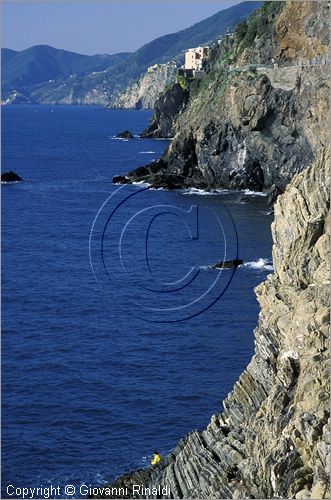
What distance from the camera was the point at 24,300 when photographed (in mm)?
59688

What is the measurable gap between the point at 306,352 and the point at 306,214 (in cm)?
482

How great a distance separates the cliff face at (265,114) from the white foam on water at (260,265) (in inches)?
812

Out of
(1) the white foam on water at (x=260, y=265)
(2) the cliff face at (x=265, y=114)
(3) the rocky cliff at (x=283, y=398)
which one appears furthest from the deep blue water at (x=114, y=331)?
(3) the rocky cliff at (x=283, y=398)

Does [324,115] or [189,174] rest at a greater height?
[324,115]

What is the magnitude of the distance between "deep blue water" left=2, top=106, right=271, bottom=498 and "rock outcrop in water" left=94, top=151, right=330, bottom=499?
7.48 metres

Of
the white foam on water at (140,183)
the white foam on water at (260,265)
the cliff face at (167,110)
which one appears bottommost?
the white foam on water at (260,265)

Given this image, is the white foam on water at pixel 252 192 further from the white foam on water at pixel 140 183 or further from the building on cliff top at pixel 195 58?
the building on cliff top at pixel 195 58

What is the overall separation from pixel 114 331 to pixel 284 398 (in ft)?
93.1

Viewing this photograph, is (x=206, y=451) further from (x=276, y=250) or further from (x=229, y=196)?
(x=229, y=196)

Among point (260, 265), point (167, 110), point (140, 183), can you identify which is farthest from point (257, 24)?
point (260, 265)

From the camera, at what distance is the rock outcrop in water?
2247 cm

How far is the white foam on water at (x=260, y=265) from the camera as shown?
63.9 meters

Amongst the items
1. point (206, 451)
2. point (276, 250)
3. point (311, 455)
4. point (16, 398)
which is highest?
point (276, 250)

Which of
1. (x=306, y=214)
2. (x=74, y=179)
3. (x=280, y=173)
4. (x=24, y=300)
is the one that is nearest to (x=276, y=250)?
(x=306, y=214)
